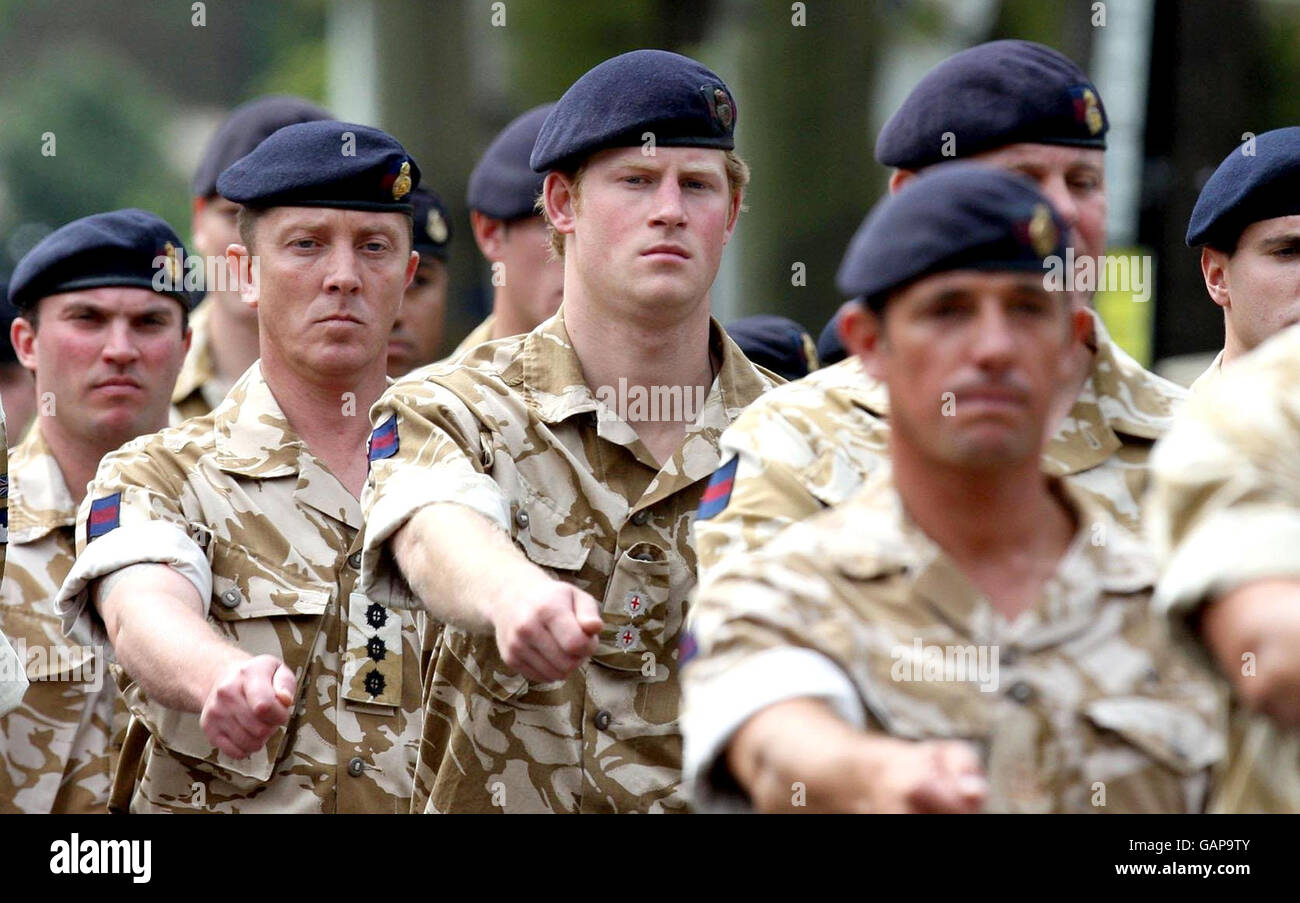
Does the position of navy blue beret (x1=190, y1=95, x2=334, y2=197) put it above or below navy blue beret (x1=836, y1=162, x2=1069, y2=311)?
above

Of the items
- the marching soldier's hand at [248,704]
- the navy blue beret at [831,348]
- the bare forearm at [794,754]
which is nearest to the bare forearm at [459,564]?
the marching soldier's hand at [248,704]

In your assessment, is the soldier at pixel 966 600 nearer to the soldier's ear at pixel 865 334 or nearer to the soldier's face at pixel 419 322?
the soldier's ear at pixel 865 334

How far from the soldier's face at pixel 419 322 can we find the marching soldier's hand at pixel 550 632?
370 centimetres

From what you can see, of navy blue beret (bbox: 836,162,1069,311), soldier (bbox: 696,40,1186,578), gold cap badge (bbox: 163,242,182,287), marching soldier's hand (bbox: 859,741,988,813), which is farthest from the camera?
gold cap badge (bbox: 163,242,182,287)

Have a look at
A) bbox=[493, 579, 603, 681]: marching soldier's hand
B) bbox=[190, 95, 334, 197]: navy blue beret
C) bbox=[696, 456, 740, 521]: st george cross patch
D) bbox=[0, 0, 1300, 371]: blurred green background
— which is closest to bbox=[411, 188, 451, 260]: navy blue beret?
bbox=[190, 95, 334, 197]: navy blue beret

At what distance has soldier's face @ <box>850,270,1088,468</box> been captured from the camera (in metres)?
3.12

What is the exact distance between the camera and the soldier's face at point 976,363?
123 inches

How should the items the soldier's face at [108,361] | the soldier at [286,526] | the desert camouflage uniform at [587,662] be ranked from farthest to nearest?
the soldier's face at [108,361] → the soldier at [286,526] → the desert camouflage uniform at [587,662]

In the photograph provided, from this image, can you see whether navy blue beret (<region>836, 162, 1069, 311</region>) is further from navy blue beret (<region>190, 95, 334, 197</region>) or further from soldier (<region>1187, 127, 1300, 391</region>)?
navy blue beret (<region>190, 95, 334, 197</region>)

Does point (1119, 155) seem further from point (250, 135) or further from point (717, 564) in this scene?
point (717, 564)

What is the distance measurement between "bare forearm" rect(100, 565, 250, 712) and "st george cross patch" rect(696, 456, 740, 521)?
1020 millimetres

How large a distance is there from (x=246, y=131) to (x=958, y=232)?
5275 millimetres
